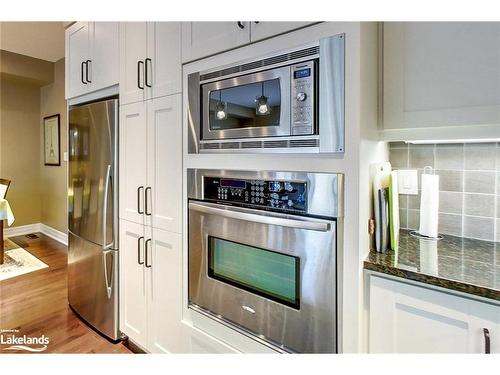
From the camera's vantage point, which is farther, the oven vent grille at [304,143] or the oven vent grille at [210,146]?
the oven vent grille at [210,146]

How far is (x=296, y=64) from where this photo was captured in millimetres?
915

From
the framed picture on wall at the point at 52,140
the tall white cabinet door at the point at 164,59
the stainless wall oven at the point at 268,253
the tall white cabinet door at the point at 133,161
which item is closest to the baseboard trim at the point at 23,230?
the framed picture on wall at the point at 52,140

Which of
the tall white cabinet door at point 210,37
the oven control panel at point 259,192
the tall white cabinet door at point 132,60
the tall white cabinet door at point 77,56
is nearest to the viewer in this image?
the oven control panel at point 259,192

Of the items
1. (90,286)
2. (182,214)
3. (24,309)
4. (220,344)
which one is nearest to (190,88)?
(182,214)

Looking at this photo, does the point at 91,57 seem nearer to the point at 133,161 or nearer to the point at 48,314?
the point at 133,161

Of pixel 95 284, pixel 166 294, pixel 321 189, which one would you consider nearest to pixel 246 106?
pixel 321 189

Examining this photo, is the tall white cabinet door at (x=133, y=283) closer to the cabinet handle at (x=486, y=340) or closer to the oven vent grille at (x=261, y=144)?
the oven vent grille at (x=261, y=144)

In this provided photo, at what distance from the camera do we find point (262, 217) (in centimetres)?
101

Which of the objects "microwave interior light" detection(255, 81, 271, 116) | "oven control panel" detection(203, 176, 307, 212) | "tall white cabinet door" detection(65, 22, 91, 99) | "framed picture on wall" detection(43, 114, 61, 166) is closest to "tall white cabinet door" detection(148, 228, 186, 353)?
"oven control panel" detection(203, 176, 307, 212)

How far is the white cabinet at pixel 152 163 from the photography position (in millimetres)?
1306

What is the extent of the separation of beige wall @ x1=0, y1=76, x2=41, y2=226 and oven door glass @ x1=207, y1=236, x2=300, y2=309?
3366 millimetres

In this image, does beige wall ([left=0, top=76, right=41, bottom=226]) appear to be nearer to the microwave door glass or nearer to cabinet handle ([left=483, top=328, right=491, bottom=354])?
the microwave door glass

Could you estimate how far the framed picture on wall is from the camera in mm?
3418

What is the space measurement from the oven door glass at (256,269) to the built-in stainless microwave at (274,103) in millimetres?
409
